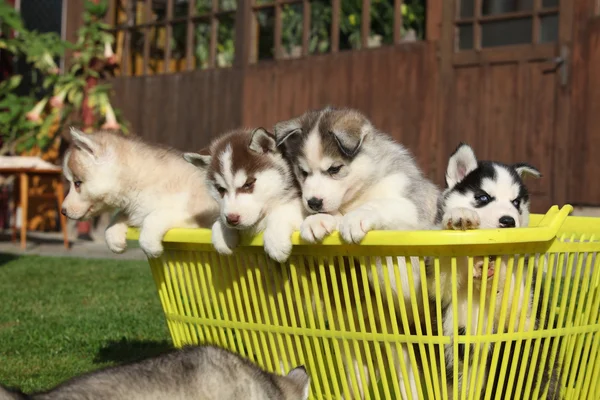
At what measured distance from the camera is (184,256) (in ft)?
10.8

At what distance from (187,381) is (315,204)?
0.97 meters

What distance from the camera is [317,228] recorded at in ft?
8.72

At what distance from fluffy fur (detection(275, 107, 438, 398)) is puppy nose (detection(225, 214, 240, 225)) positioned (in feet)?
0.89

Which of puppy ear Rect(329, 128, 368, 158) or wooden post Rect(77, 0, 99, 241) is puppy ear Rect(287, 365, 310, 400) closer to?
puppy ear Rect(329, 128, 368, 158)

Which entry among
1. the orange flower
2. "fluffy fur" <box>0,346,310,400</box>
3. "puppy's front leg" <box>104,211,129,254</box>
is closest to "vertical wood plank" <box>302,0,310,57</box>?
the orange flower

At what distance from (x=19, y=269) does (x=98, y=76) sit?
459 centimetres

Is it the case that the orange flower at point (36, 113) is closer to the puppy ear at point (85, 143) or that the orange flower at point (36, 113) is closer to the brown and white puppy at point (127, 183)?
the brown and white puppy at point (127, 183)

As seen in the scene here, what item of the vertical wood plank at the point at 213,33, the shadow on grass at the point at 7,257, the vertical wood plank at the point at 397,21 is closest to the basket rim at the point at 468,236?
the vertical wood plank at the point at 397,21

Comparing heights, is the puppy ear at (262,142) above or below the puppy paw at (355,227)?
above

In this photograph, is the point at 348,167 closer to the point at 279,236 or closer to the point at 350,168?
the point at 350,168

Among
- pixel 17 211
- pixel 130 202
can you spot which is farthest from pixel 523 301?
pixel 17 211

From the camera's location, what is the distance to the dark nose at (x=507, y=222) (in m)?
3.11

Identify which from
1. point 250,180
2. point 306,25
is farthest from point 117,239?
point 306,25

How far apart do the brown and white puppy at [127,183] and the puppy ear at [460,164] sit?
41.6 inches
